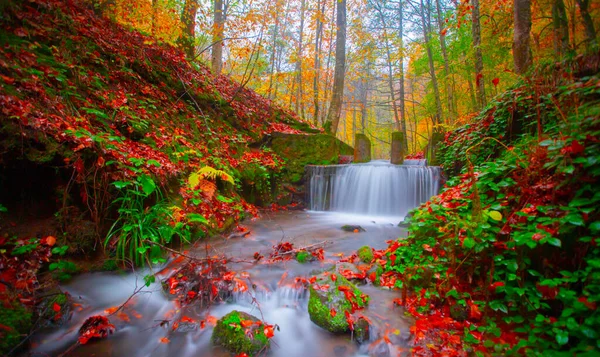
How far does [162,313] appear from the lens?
3004 millimetres

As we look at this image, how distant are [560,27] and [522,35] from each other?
1130mm

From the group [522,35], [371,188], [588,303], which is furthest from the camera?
[371,188]

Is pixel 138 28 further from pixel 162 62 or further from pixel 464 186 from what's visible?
pixel 464 186

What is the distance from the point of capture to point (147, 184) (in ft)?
12.7

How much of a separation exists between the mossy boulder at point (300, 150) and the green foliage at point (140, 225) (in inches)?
205

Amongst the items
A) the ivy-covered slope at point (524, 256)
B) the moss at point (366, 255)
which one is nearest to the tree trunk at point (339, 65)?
the moss at point (366, 255)

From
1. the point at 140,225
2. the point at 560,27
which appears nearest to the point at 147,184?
→ the point at 140,225

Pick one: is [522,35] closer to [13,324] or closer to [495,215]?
[495,215]

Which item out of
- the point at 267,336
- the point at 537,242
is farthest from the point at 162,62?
the point at 537,242

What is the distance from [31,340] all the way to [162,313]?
42.0 inches

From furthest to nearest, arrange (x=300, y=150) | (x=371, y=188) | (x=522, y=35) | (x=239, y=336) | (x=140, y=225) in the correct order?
1. (x=300, y=150)
2. (x=371, y=188)
3. (x=522, y=35)
4. (x=140, y=225)
5. (x=239, y=336)

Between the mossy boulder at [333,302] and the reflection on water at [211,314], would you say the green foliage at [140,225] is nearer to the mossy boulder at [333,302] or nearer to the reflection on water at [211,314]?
the reflection on water at [211,314]

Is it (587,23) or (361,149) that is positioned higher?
(587,23)

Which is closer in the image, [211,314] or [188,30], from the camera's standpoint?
[211,314]
